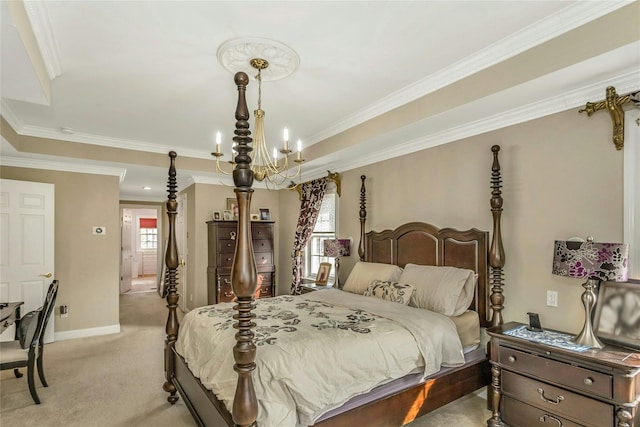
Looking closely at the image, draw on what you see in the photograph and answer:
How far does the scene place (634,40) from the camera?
5.73 ft

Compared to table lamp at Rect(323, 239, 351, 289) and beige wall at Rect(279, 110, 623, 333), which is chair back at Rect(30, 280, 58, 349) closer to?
table lamp at Rect(323, 239, 351, 289)

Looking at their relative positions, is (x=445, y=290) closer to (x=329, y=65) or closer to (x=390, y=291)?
(x=390, y=291)

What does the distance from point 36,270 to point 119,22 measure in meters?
3.73

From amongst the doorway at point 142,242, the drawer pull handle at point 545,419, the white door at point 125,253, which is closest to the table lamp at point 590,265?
the drawer pull handle at point 545,419

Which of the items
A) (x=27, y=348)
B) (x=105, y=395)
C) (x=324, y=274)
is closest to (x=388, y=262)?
(x=324, y=274)

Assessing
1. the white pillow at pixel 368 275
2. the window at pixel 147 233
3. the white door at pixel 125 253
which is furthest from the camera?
the window at pixel 147 233

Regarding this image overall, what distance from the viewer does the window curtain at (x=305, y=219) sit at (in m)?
5.20

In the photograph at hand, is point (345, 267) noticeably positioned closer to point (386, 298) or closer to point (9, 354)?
point (386, 298)

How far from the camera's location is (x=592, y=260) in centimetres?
206

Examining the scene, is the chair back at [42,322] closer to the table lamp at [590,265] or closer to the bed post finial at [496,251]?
the bed post finial at [496,251]

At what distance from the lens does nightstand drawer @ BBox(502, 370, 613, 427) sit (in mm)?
1917

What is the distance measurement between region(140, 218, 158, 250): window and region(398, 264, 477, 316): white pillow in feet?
35.5

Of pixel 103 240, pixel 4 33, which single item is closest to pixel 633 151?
pixel 4 33

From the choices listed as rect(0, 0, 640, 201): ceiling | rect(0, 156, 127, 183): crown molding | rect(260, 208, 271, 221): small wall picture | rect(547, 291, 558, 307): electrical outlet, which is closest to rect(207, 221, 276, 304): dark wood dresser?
rect(260, 208, 271, 221): small wall picture
